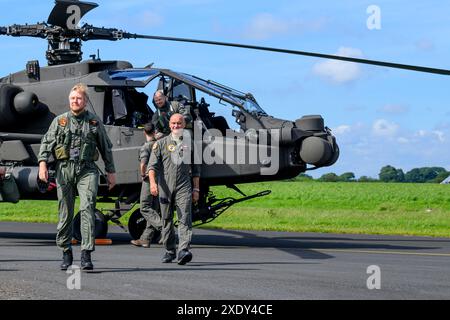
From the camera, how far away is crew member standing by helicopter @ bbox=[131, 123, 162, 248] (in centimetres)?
1412

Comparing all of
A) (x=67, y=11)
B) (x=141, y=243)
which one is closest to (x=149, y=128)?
(x=141, y=243)

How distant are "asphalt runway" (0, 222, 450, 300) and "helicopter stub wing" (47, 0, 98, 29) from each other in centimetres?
376

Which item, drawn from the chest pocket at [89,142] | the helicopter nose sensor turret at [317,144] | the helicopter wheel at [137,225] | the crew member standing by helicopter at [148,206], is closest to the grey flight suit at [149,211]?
the crew member standing by helicopter at [148,206]

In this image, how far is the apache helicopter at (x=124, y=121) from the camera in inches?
560

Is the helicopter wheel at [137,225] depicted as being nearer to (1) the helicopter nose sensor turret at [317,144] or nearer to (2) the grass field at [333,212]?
(1) the helicopter nose sensor turret at [317,144]

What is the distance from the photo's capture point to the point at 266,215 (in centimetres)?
2941

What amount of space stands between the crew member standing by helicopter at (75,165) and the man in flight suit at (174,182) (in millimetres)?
1132

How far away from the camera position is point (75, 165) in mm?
10008

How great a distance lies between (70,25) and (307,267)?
6.91 metres

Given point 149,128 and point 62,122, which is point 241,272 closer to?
point 62,122

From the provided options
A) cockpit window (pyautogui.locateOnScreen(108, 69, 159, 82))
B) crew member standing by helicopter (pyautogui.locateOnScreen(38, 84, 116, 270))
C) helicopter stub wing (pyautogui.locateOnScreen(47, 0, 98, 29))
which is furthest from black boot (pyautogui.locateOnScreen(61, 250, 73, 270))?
helicopter stub wing (pyautogui.locateOnScreen(47, 0, 98, 29))

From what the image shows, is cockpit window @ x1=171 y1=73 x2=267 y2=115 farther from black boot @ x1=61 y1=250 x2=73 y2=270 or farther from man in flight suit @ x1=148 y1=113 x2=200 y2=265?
black boot @ x1=61 y1=250 x2=73 y2=270
